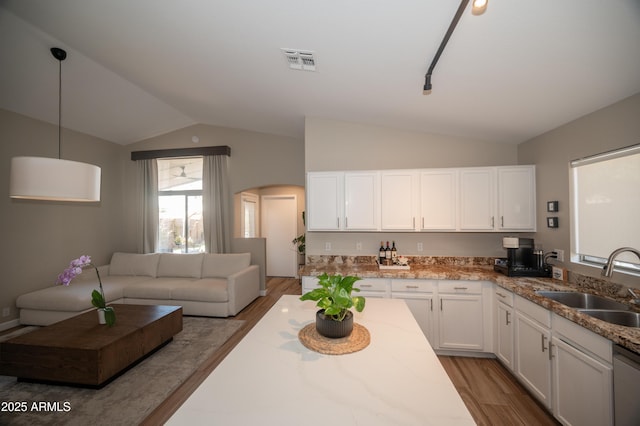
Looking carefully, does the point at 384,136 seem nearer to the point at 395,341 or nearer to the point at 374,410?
the point at 395,341

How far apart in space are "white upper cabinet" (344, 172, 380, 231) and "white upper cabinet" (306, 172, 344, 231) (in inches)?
3.1

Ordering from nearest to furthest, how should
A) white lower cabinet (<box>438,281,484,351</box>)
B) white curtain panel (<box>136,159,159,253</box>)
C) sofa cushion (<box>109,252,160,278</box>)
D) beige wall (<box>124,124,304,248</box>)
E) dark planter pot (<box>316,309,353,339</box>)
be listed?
1. dark planter pot (<box>316,309,353,339</box>)
2. white lower cabinet (<box>438,281,484,351</box>)
3. sofa cushion (<box>109,252,160,278</box>)
4. beige wall (<box>124,124,304,248</box>)
5. white curtain panel (<box>136,159,159,253</box>)

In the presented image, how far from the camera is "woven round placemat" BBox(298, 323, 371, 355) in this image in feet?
3.72

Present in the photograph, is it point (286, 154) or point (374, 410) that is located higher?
point (286, 154)

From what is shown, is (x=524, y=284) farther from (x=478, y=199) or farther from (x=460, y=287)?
(x=478, y=199)

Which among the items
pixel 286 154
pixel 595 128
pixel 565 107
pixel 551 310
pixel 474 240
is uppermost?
pixel 286 154

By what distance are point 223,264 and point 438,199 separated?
374cm

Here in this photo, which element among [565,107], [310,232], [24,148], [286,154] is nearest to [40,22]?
[24,148]

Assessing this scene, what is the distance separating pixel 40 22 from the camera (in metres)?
2.47

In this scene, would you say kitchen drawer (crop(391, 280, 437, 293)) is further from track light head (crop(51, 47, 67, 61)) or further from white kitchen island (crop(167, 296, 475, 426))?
track light head (crop(51, 47, 67, 61))

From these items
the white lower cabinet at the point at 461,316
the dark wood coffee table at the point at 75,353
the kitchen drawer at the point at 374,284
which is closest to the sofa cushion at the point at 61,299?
the dark wood coffee table at the point at 75,353

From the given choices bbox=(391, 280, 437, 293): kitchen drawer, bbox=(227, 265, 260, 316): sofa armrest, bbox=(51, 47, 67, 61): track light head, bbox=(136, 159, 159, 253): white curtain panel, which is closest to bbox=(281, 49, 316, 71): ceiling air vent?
bbox=(391, 280, 437, 293): kitchen drawer

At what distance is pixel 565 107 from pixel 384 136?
1810 millimetres

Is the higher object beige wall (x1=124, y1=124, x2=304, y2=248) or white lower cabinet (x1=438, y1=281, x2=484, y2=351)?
beige wall (x1=124, y1=124, x2=304, y2=248)
